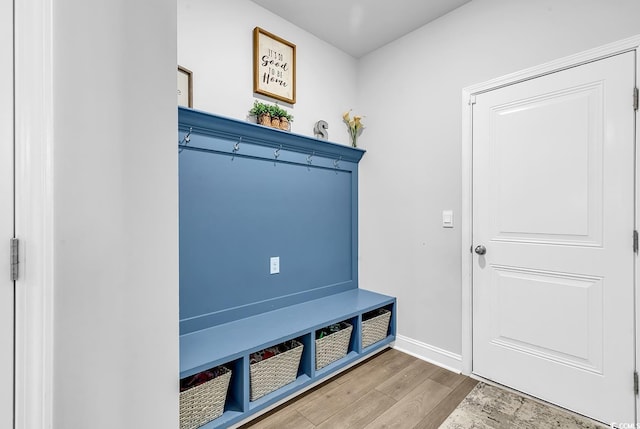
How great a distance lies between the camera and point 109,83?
0.85 m

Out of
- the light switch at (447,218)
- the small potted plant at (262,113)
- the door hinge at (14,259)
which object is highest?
the small potted plant at (262,113)

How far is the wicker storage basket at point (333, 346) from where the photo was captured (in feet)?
6.47

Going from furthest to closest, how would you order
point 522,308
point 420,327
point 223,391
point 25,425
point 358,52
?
point 358,52 → point 420,327 → point 522,308 → point 223,391 → point 25,425

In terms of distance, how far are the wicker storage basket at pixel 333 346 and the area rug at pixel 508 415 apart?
0.73 m

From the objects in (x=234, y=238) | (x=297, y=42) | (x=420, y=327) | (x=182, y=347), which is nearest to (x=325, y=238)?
(x=234, y=238)

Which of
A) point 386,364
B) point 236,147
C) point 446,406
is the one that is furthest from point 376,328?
point 236,147

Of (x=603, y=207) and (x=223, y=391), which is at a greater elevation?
(x=603, y=207)

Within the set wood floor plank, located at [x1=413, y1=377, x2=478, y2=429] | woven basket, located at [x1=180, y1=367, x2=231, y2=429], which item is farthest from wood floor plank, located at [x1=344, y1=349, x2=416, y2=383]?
woven basket, located at [x1=180, y1=367, x2=231, y2=429]

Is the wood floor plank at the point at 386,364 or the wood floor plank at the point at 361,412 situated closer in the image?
→ the wood floor plank at the point at 361,412

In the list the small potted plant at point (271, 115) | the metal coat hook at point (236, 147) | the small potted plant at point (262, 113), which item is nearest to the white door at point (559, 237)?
the small potted plant at point (271, 115)

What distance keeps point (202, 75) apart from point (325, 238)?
1.49 m

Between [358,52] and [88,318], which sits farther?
[358,52]

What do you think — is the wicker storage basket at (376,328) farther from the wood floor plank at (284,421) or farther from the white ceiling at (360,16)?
the white ceiling at (360,16)

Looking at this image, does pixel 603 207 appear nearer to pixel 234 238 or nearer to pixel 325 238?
pixel 325 238
